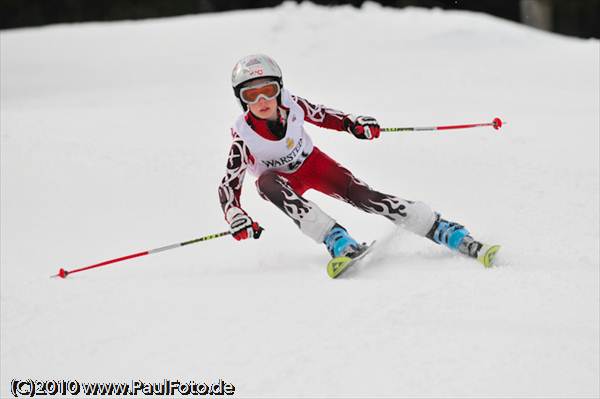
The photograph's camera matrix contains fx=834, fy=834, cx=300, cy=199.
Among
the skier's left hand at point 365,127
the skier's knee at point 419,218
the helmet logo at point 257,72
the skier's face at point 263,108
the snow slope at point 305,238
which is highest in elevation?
the helmet logo at point 257,72

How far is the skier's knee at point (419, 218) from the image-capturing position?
446 centimetres

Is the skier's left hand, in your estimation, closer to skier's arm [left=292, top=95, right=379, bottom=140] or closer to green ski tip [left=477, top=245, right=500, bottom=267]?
skier's arm [left=292, top=95, right=379, bottom=140]

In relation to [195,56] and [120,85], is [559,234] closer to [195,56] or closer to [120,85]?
[120,85]

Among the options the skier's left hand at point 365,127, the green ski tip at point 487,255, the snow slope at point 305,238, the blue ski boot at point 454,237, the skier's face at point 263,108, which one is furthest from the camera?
the skier's left hand at point 365,127

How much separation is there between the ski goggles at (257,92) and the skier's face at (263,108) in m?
0.02

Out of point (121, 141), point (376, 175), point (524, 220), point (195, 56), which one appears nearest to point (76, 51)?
point (195, 56)

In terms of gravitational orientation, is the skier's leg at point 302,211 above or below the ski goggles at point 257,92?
below

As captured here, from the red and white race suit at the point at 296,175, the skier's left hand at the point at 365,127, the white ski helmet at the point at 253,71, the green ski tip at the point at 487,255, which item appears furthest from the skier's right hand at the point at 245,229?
the green ski tip at the point at 487,255

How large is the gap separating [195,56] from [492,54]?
3801mm

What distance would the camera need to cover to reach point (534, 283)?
3867mm

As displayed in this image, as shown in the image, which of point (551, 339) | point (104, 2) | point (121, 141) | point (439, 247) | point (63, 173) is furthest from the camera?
point (104, 2)

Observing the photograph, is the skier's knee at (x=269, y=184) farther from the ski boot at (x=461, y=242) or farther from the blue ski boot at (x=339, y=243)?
the ski boot at (x=461, y=242)

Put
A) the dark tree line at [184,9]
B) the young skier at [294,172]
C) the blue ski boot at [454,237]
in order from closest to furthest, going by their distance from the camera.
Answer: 1. the blue ski boot at [454,237]
2. the young skier at [294,172]
3. the dark tree line at [184,9]

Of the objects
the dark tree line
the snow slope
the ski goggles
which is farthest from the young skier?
the dark tree line
